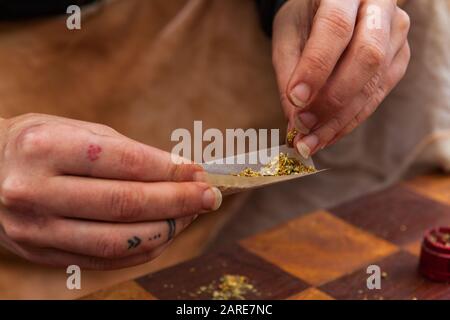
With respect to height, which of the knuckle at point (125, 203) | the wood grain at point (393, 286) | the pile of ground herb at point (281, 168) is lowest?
the wood grain at point (393, 286)

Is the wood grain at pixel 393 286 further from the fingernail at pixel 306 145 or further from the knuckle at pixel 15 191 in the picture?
the knuckle at pixel 15 191

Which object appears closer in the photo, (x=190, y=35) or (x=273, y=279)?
(x=273, y=279)

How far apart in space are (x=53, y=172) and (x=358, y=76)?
1.49 feet

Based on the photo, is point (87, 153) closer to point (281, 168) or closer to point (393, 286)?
point (281, 168)

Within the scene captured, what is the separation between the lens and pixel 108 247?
0.69m

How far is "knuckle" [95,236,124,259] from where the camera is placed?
68cm

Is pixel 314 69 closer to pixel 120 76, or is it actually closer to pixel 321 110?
pixel 321 110

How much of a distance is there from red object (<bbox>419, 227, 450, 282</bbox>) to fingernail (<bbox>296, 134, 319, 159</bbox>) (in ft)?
0.85

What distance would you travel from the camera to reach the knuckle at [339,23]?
86cm

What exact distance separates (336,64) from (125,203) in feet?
1.30

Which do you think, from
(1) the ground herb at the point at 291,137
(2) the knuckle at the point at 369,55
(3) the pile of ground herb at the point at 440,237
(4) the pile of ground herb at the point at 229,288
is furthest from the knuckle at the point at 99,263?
(3) the pile of ground herb at the point at 440,237

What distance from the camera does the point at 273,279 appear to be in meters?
0.98
